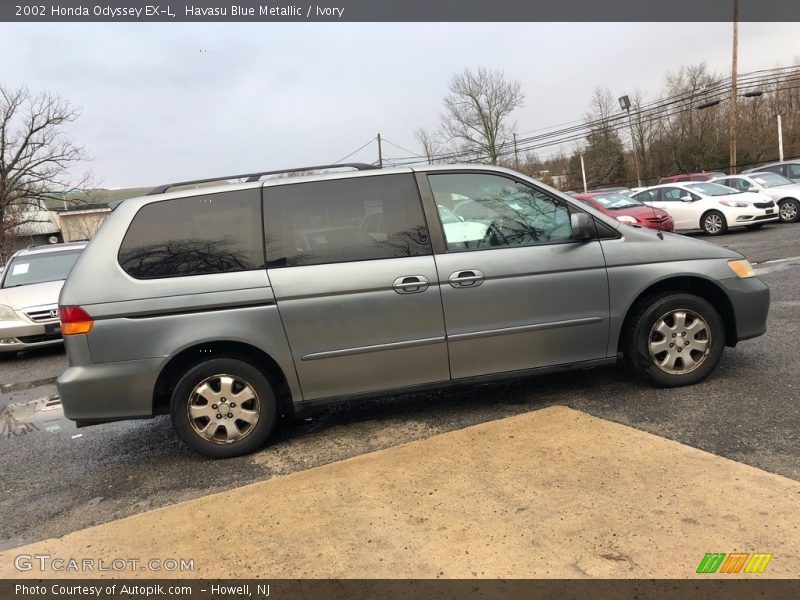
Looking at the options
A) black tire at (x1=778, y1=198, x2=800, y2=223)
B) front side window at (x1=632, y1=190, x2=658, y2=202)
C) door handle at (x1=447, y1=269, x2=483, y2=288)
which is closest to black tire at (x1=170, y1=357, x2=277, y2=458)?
door handle at (x1=447, y1=269, x2=483, y2=288)

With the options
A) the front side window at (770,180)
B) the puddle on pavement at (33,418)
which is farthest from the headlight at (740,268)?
the front side window at (770,180)

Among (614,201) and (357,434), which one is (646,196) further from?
(357,434)

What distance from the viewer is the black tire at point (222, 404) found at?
3.55m

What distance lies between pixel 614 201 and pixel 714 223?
2653mm

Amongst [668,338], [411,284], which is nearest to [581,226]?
[668,338]

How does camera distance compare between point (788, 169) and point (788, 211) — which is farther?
point (788, 169)

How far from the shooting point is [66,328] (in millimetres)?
3457

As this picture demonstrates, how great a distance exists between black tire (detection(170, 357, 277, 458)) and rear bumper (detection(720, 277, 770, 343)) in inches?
134

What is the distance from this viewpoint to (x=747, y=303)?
13.3ft

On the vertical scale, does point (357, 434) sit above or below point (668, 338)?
below

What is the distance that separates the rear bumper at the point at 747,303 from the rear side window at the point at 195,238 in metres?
3.40

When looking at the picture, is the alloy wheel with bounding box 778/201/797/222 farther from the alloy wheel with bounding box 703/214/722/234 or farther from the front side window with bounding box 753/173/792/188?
the alloy wheel with bounding box 703/214/722/234
